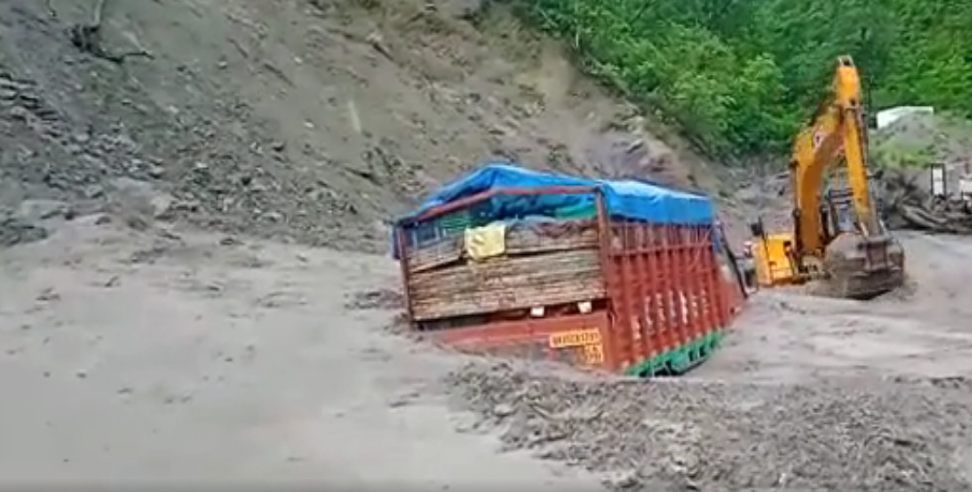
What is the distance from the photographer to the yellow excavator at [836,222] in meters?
20.0

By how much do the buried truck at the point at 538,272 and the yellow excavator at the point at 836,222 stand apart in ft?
30.3

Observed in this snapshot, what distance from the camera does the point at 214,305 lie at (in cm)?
1270

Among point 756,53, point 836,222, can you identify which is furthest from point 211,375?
point 756,53

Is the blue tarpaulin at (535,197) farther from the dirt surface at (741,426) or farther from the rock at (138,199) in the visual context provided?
the rock at (138,199)

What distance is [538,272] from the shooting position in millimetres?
10305

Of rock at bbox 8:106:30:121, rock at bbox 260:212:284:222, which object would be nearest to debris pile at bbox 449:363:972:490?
rock at bbox 260:212:284:222

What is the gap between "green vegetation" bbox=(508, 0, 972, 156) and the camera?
3183 centimetres

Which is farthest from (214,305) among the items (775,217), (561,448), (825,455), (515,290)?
(775,217)

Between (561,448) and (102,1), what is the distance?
1429 centimetres

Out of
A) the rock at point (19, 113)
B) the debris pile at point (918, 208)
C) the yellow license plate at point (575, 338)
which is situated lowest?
the yellow license plate at point (575, 338)

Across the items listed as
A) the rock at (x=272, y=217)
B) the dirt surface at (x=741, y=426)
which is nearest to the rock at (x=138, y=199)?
the rock at (x=272, y=217)

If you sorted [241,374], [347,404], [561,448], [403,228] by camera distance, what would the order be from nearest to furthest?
[561,448], [347,404], [241,374], [403,228]

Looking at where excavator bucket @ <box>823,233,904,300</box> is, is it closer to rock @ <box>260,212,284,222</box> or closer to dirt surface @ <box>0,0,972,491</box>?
dirt surface @ <box>0,0,972,491</box>

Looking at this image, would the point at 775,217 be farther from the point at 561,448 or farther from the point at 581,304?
the point at 561,448
